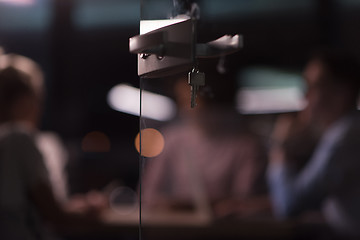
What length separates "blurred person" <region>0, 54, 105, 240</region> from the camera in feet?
4.49

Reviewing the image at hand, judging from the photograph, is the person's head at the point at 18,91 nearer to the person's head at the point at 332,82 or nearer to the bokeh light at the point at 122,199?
the bokeh light at the point at 122,199

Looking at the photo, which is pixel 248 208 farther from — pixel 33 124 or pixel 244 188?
pixel 33 124

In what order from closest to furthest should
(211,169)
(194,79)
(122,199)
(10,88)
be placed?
(194,79) → (10,88) → (211,169) → (122,199)

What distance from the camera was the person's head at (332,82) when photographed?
1161mm

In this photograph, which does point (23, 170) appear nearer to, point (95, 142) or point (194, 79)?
point (194, 79)

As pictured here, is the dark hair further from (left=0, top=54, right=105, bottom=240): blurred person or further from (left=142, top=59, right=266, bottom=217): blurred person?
(left=142, top=59, right=266, bottom=217): blurred person

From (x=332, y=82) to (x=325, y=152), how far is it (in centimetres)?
22

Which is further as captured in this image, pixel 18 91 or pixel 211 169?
pixel 211 169

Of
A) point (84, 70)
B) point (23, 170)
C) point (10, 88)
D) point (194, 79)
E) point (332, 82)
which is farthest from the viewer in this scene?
point (84, 70)

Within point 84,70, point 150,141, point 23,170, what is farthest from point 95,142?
point 150,141

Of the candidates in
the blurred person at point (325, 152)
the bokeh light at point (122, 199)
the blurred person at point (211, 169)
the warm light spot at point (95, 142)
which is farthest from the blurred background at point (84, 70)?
the blurred person at point (325, 152)

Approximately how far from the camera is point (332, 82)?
4.10 feet

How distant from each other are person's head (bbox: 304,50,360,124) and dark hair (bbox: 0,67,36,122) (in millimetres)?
1030

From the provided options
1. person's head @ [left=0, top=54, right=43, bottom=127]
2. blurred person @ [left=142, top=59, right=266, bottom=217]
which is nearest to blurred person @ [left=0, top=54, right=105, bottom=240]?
person's head @ [left=0, top=54, right=43, bottom=127]
